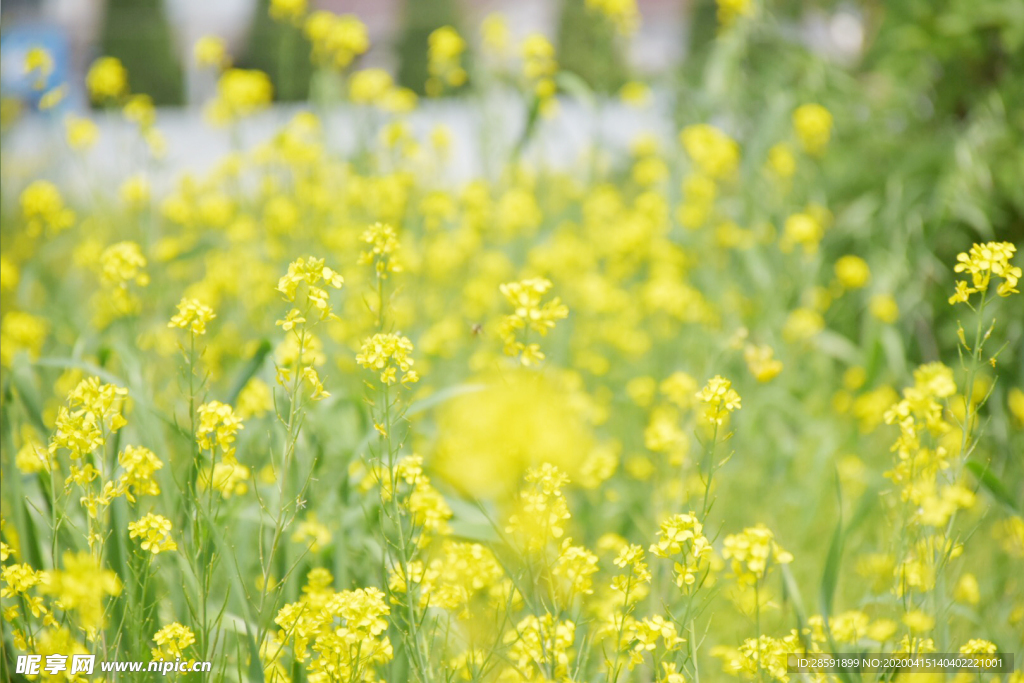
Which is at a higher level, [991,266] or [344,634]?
[991,266]

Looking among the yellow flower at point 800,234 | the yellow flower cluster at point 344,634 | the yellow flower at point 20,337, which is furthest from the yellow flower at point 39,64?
the yellow flower at point 800,234

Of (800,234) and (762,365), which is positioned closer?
(762,365)

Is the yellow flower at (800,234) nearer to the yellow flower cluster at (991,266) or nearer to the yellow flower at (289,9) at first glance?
the yellow flower cluster at (991,266)

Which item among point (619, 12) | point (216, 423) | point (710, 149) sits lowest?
point (216, 423)

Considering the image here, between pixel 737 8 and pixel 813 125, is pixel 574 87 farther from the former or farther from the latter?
pixel 813 125

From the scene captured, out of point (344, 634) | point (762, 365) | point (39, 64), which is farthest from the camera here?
point (39, 64)

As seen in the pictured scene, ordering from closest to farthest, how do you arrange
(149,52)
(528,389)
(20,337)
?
(528,389) → (20,337) → (149,52)

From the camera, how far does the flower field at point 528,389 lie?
1.35m

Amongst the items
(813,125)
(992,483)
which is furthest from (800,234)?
(992,483)

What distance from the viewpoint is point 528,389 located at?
1537 millimetres

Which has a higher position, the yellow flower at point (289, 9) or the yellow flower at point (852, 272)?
the yellow flower at point (289, 9)

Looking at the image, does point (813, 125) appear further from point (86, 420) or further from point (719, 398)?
point (86, 420)

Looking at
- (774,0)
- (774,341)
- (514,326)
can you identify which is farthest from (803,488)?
(774,0)

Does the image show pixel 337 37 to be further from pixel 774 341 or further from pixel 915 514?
pixel 915 514
